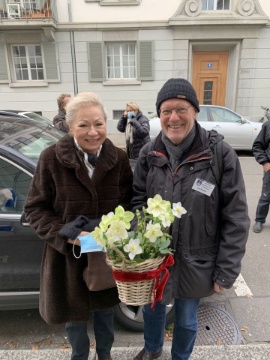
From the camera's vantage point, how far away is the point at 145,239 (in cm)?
132

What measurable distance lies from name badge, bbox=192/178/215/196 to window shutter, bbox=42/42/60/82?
11303mm

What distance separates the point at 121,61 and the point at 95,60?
107 centimetres

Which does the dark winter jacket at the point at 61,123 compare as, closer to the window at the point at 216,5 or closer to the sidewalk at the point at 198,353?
the sidewalk at the point at 198,353

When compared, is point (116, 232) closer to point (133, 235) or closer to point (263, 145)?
point (133, 235)

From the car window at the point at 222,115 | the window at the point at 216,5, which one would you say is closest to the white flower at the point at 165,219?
the car window at the point at 222,115

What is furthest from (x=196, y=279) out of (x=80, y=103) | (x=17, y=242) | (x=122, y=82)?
(x=122, y=82)

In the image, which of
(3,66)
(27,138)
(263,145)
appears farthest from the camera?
(3,66)

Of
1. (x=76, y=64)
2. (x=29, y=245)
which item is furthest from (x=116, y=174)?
(x=76, y=64)

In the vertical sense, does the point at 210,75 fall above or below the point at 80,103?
above

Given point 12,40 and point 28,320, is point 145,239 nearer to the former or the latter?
point 28,320

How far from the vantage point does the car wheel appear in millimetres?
2402

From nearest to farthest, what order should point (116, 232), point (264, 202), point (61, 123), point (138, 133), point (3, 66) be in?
point (116, 232)
point (264, 202)
point (61, 123)
point (138, 133)
point (3, 66)

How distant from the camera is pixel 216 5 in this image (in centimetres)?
1153

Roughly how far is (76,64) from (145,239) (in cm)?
1147
